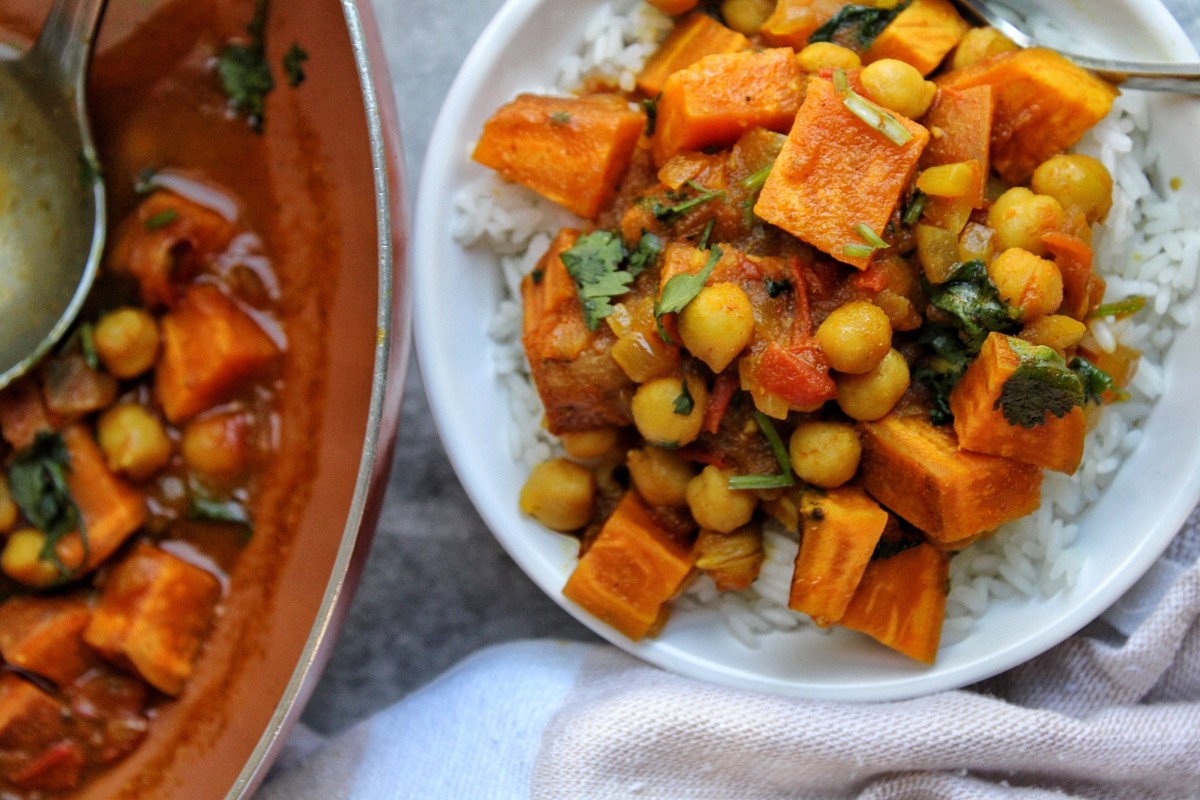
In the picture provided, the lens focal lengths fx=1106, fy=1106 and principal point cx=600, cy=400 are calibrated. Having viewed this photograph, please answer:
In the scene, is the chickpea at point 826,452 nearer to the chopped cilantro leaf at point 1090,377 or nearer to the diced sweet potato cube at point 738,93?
the chopped cilantro leaf at point 1090,377

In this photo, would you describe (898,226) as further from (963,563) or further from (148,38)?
(148,38)

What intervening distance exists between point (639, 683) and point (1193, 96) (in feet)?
5.32

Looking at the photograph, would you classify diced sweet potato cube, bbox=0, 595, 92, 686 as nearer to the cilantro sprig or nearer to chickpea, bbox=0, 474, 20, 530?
chickpea, bbox=0, 474, 20, 530

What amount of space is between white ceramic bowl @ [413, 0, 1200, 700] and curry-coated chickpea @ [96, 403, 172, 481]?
0.62 metres

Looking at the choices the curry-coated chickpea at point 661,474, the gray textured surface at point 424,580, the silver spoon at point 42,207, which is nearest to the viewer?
the curry-coated chickpea at point 661,474

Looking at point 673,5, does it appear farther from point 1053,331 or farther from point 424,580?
point 424,580

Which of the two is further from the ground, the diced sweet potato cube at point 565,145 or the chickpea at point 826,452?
the diced sweet potato cube at point 565,145

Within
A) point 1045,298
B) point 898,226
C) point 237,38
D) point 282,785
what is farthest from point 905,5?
point 282,785

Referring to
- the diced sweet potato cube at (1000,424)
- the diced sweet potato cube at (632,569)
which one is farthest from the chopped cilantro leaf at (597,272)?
the diced sweet potato cube at (1000,424)

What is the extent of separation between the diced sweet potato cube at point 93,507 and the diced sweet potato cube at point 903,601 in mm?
1555

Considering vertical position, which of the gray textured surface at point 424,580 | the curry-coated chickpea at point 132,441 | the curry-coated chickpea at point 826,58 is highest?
the curry-coated chickpea at point 826,58

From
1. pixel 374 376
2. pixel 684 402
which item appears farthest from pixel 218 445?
pixel 684 402

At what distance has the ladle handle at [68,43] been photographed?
229cm

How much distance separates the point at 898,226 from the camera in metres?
2.04
